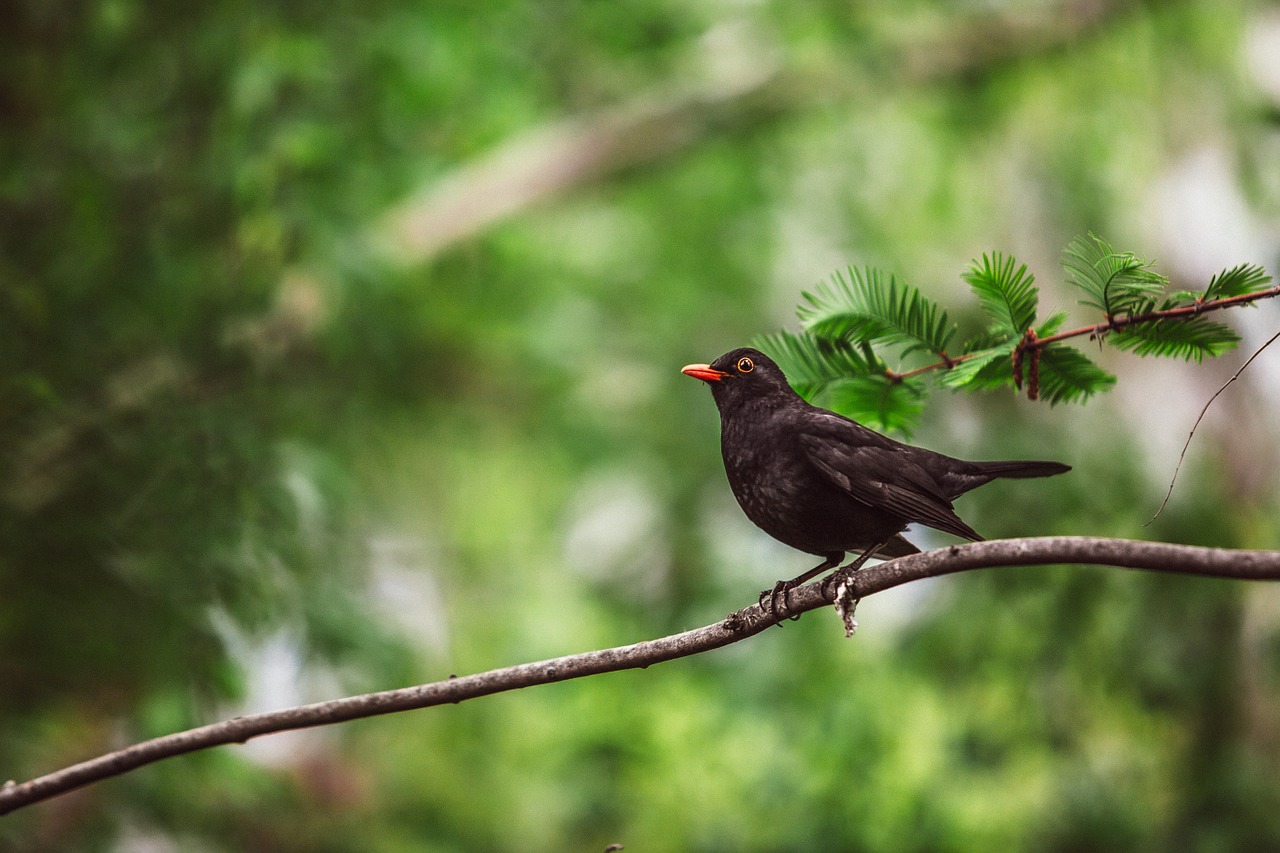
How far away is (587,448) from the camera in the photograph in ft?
25.4

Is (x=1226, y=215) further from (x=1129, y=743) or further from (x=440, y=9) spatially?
(x=440, y=9)

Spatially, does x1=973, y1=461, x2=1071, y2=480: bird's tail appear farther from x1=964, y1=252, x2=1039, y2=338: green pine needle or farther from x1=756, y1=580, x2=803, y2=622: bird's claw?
x1=756, y1=580, x2=803, y2=622: bird's claw

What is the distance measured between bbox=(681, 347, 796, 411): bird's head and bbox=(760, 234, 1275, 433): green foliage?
0.37 ft

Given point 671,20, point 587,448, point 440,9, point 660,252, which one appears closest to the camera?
point 440,9

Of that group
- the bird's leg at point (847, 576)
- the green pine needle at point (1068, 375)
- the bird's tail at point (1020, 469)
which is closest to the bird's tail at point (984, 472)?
the bird's tail at point (1020, 469)

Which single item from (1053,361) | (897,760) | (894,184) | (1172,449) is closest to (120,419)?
(1053,361)

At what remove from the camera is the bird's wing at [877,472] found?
1.88m

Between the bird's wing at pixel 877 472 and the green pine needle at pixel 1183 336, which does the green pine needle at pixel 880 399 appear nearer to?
the bird's wing at pixel 877 472

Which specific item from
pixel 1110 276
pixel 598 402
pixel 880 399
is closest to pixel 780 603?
pixel 880 399

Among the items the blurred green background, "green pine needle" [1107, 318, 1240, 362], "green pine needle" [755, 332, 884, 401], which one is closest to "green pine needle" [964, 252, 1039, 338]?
"green pine needle" [1107, 318, 1240, 362]

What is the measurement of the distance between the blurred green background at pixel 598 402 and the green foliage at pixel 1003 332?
182cm

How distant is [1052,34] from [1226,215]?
5.09ft

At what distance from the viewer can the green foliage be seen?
150 cm

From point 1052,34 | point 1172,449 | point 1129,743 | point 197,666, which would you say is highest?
point 1052,34
